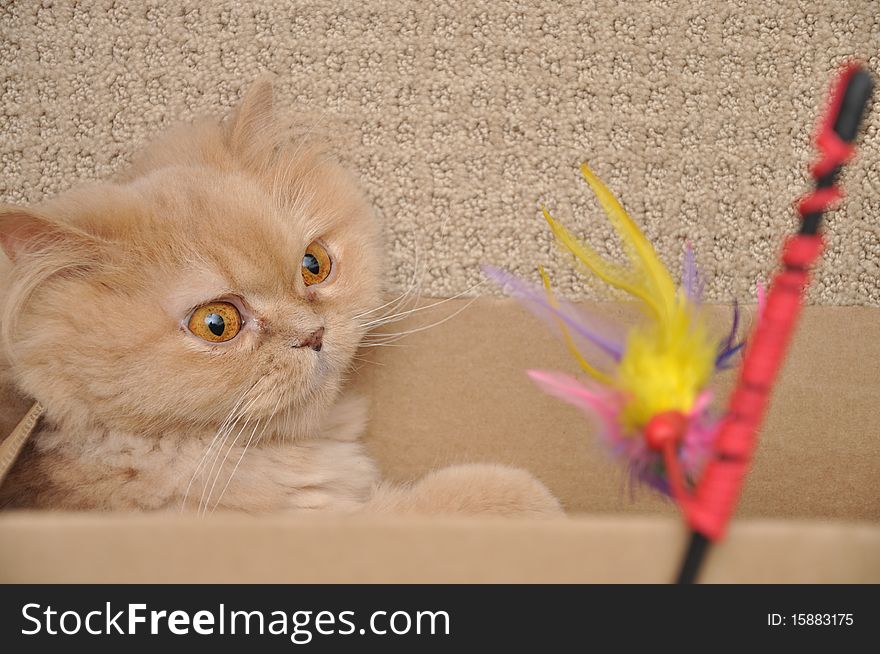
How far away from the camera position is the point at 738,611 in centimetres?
52

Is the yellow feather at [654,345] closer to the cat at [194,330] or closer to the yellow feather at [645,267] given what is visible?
the yellow feather at [645,267]

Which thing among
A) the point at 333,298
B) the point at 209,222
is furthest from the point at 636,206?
the point at 209,222

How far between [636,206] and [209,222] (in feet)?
2.64

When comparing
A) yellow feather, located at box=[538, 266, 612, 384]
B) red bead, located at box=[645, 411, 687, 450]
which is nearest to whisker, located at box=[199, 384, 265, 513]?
yellow feather, located at box=[538, 266, 612, 384]

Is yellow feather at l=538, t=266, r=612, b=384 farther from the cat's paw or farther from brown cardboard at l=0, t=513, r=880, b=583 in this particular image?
the cat's paw

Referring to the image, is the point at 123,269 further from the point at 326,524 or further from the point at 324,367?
the point at 326,524

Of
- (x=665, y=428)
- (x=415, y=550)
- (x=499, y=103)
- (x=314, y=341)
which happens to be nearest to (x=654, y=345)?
(x=665, y=428)

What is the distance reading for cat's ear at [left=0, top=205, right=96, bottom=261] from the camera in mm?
754

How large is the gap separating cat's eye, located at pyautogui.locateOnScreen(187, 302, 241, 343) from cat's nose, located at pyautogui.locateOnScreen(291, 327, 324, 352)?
0.07 meters

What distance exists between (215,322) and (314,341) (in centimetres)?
12

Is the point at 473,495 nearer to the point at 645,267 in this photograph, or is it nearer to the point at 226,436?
the point at 226,436

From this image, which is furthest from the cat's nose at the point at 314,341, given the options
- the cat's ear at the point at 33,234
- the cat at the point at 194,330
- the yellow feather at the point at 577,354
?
the yellow feather at the point at 577,354

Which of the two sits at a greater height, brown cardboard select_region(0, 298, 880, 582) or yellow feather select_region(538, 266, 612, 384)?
yellow feather select_region(538, 266, 612, 384)

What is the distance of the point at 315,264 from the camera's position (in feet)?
3.07
